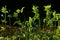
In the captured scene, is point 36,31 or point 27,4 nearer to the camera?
point 36,31

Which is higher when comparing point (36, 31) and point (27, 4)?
point (27, 4)

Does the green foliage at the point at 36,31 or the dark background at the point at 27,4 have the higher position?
the dark background at the point at 27,4

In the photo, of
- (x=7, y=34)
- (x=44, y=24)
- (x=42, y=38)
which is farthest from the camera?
(x=44, y=24)

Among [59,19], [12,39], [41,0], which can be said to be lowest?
[12,39]

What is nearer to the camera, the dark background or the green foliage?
the green foliage

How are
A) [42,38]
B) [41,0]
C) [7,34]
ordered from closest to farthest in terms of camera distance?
1. [42,38]
2. [7,34]
3. [41,0]

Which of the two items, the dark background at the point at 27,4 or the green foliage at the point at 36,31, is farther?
the dark background at the point at 27,4

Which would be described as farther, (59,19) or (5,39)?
(59,19)

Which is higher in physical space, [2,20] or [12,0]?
[12,0]

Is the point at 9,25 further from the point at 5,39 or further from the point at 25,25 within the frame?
the point at 5,39

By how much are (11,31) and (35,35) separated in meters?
0.73

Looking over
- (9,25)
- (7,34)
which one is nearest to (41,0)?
(9,25)

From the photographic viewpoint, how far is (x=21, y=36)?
5195mm

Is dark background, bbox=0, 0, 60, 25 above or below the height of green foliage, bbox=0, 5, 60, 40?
above
